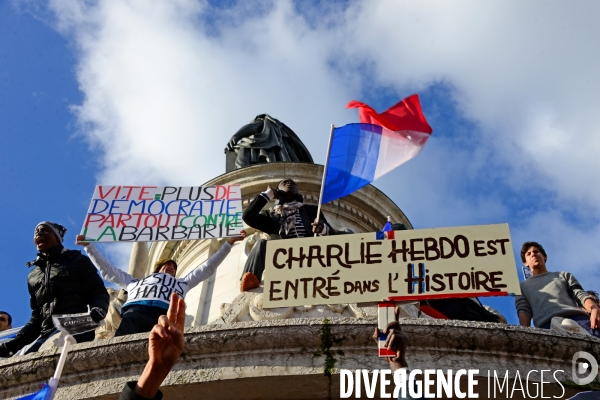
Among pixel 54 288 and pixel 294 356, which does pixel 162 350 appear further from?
pixel 54 288

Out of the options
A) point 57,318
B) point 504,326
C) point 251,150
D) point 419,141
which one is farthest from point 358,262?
point 251,150

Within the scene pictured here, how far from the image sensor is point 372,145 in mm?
13031

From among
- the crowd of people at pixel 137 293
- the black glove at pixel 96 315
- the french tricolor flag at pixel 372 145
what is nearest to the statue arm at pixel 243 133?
the french tricolor flag at pixel 372 145

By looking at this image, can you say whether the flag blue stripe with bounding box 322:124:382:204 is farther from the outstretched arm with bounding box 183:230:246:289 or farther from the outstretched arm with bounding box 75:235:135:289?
the outstretched arm with bounding box 75:235:135:289

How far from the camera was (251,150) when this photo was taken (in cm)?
1998

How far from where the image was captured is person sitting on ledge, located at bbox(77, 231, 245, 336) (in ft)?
28.7

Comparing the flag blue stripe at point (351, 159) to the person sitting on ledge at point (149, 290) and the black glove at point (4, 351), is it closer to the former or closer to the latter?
the person sitting on ledge at point (149, 290)

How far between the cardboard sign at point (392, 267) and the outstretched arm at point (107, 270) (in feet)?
10.5

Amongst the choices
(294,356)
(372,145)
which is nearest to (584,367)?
(294,356)

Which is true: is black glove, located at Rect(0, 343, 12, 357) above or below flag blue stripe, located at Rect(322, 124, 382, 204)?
below

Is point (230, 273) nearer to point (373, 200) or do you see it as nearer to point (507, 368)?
point (373, 200)

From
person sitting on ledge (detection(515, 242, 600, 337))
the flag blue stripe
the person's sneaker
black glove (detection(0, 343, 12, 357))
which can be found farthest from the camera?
the flag blue stripe

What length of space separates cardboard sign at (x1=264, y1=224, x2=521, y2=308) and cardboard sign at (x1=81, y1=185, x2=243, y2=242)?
14.6 feet

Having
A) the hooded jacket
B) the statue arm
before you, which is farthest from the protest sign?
the statue arm
